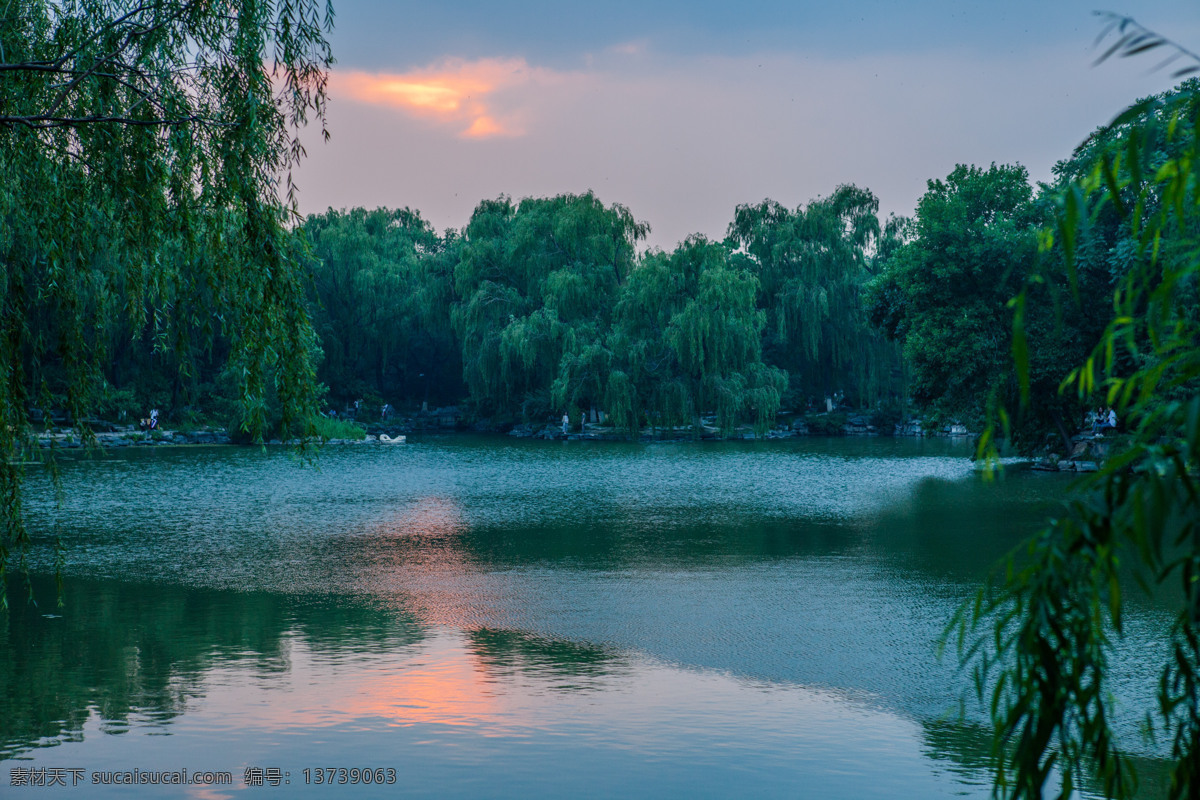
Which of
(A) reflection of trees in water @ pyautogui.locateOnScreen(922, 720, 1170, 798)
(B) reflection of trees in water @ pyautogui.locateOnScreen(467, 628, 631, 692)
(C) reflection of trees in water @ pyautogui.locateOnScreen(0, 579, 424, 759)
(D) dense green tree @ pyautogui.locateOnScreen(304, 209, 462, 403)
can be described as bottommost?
(A) reflection of trees in water @ pyautogui.locateOnScreen(922, 720, 1170, 798)

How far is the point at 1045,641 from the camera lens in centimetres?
255

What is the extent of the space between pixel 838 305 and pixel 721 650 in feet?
113

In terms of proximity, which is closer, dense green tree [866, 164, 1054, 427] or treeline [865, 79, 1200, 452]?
treeline [865, 79, 1200, 452]

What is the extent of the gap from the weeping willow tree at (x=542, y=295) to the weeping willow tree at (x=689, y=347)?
1196mm

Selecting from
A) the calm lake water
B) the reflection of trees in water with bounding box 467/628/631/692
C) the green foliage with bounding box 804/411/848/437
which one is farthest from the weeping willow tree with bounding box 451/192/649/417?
the reflection of trees in water with bounding box 467/628/631/692

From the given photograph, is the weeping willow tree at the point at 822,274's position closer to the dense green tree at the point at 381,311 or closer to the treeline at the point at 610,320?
the treeline at the point at 610,320

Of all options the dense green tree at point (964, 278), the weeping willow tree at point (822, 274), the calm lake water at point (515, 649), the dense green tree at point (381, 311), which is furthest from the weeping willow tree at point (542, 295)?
the calm lake water at point (515, 649)

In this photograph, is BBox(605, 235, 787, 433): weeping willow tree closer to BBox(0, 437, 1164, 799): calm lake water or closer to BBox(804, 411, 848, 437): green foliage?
BBox(804, 411, 848, 437): green foliage

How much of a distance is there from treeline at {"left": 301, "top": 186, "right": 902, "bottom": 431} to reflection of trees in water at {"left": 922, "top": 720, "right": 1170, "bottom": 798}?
93.9ft

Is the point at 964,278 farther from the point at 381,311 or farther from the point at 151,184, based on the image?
the point at 381,311

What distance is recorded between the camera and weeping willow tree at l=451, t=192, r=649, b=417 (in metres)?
Answer: 38.0

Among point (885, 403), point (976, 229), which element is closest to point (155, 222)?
point (976, 229)

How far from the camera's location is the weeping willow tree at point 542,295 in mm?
37969

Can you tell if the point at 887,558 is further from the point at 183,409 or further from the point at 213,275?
the point at 183,409
